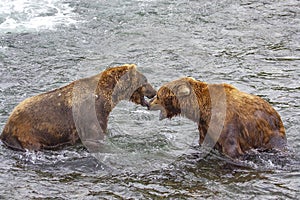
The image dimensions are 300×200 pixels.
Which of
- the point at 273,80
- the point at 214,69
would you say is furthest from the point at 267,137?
the point at 214,69

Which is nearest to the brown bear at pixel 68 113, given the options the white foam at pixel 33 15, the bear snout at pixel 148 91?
the bear snout at pixel 148 91

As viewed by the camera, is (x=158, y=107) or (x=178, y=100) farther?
(x=158, y=107)

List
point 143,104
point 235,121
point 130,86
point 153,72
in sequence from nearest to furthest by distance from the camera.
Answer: point 235,121 → point 130,86 → point 143,104 → point 153,72

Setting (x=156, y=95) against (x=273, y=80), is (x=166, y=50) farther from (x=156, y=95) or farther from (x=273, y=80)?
(x=156, y=95)

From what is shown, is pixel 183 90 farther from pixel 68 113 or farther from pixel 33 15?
pixel 33 15

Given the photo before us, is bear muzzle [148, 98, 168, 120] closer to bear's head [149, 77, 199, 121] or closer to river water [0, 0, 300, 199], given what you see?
bear's head [149, 77, 199, 121]

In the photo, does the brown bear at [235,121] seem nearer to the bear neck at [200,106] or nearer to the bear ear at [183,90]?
the bear neck at [200,106]

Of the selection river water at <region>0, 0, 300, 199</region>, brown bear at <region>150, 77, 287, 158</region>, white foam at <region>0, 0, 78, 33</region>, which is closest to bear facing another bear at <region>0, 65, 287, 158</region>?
brown bear at <region>150, 77, 287, 158</region>

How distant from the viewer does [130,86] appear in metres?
9.07

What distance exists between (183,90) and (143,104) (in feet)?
3.06

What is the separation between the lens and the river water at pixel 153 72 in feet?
25.1

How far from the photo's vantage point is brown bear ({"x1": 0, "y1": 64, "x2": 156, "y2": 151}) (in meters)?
8.45

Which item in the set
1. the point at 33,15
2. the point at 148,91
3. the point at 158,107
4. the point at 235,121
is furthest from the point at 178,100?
the point at 33,15

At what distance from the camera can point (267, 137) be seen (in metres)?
8.02
